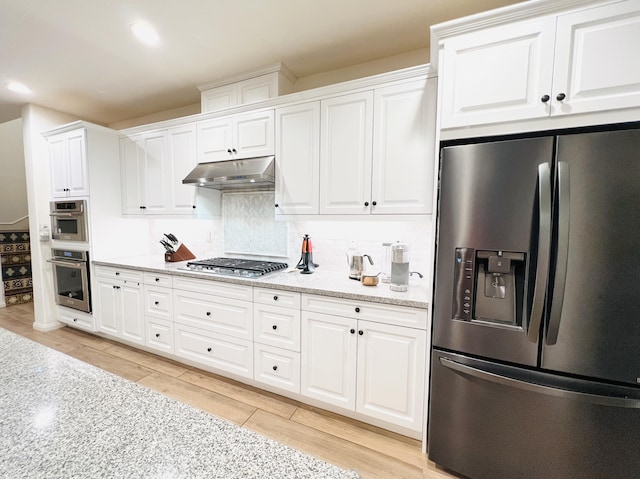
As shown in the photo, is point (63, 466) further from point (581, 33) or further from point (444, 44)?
point (581, 33)

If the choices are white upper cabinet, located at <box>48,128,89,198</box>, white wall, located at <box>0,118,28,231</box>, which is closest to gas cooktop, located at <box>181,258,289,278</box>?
white upper cabinet, located at <box>48,128,89,198</box>

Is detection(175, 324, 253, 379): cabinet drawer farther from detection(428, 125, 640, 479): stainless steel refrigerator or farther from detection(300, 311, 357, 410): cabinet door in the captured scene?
detection(428, 125, 640, 479): stainless steel refrigerator

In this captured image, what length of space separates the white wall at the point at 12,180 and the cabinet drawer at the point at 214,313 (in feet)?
16.0

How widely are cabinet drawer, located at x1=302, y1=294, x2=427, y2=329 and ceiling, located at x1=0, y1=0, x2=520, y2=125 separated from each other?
1887 mm

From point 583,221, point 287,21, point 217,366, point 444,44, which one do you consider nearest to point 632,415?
point 583,221

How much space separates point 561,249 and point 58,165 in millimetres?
4610

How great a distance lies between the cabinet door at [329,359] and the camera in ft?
6.03

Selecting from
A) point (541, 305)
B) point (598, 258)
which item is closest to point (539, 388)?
point (541, 305)

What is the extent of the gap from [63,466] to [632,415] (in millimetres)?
1965

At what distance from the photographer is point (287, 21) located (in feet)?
6.10

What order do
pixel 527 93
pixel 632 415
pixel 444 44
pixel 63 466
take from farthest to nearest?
pixel 444 44
pixel 527 93
pixel 632 415
pixel 63 466

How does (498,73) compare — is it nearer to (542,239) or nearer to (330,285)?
(542,239)

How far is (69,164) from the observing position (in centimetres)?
305

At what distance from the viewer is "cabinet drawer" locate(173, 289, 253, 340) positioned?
2.20 metres
